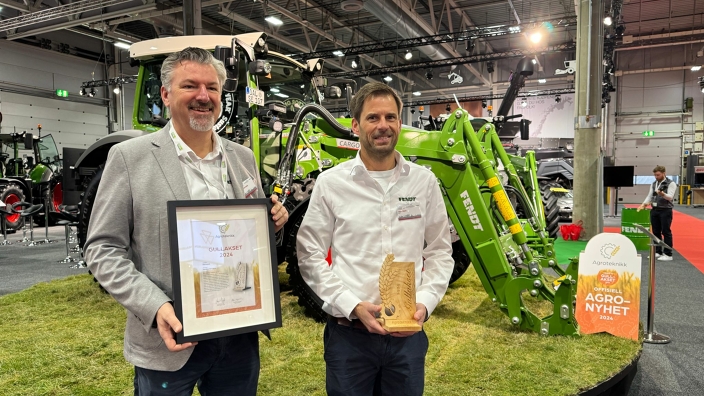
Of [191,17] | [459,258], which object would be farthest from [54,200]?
[459,258]

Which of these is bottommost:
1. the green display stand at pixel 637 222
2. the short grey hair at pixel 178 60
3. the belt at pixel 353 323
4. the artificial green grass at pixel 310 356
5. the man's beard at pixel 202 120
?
the artificial green grass at pixel 310 356

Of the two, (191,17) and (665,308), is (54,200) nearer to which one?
(191,17)

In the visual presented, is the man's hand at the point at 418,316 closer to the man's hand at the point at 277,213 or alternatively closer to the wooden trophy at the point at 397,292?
the wooden trophy at the point at 397,292

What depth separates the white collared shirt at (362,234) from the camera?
168cm

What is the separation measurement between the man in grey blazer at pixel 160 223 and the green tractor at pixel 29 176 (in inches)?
434

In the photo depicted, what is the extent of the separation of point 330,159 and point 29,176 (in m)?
11.5

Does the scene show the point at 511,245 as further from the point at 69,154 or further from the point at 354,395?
the point at 69,154

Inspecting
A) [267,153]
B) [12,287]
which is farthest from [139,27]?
[267,153]

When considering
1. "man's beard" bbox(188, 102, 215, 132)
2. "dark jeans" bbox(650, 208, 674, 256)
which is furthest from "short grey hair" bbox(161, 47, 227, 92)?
"dark jeans" bbox(650, 208, 674, 256)

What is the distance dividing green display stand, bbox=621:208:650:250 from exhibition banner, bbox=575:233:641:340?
4.95m

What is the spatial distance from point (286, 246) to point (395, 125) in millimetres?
2316

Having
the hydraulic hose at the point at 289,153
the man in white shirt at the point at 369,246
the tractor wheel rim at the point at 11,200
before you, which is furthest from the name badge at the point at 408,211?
the tractor wheel rim at the point at 11,200

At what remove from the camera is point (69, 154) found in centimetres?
605

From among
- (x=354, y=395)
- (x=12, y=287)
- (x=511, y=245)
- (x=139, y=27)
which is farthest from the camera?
(x=139, y=27)
